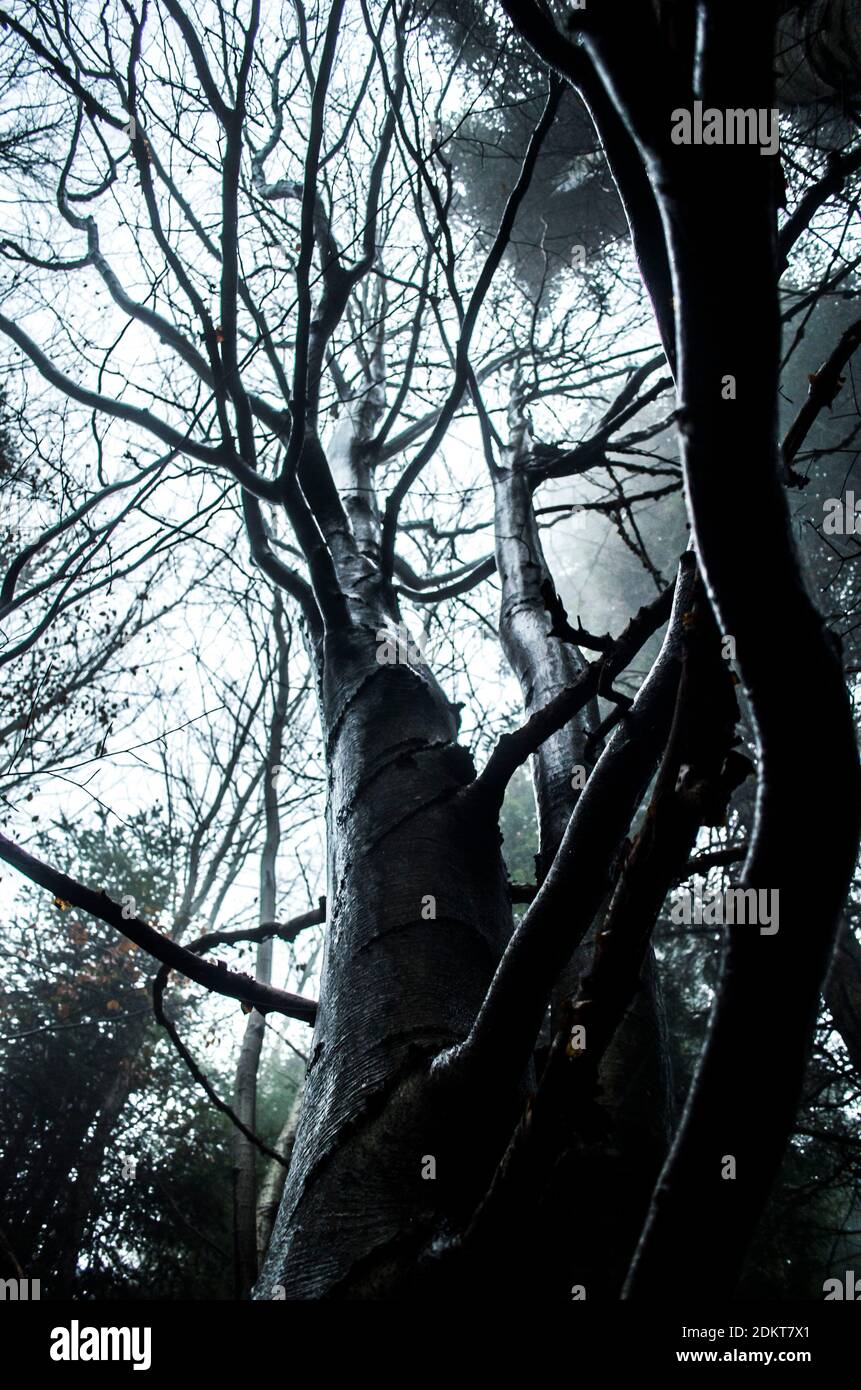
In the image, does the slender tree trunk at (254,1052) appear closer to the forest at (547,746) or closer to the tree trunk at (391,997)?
the forest at (547,746)

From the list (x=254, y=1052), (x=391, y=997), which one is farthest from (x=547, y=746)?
(x=254, y=1052)

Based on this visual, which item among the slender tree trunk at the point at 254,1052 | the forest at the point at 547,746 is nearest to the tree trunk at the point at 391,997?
the forest at the point at 547,746

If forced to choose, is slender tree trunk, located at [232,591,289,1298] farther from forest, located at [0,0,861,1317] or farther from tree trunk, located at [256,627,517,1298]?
tree trunk, located at [256,627,517,1298]

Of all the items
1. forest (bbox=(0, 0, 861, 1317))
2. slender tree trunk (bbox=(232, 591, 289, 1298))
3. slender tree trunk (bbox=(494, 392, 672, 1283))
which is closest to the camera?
forest (bbox=(0, 0, 861, 1317))

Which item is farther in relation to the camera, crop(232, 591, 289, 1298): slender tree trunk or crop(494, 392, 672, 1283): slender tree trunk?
crop(232, 591, 289, 1298): slender tree trunk

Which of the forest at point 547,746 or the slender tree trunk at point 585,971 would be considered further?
the slender tree trunk at point 585,971

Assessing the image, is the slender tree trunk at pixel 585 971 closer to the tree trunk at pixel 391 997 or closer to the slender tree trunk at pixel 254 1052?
the tree trunk at pixel 391 997

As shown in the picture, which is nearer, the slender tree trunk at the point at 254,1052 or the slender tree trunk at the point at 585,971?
the slender tree trunk at the point at 585,971

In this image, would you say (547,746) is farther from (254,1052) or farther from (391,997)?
(254,1052)

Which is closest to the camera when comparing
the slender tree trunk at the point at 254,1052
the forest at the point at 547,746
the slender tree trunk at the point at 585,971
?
the forest at the point at 547,746

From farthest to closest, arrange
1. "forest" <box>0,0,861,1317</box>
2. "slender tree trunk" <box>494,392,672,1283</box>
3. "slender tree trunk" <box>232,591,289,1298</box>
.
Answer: "slender tree trunk" <box>232,591,289,1298</box>, "slender tree trunk" <box>494,392,672,1283</box>, "forest" <box>0,0,861,1317</box>

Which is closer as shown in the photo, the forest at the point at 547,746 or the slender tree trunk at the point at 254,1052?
the forest at the point at 547,746

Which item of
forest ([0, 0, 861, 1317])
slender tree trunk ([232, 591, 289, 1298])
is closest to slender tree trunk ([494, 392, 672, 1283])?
forest ([0, 0, 861, 1317])

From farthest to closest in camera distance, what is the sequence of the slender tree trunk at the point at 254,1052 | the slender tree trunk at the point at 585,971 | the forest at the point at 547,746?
1. the slender tree trunk at the point at 254,1052
2. the slender tree trunk at the point at 585,971
3. the forest at the point at 547,746
